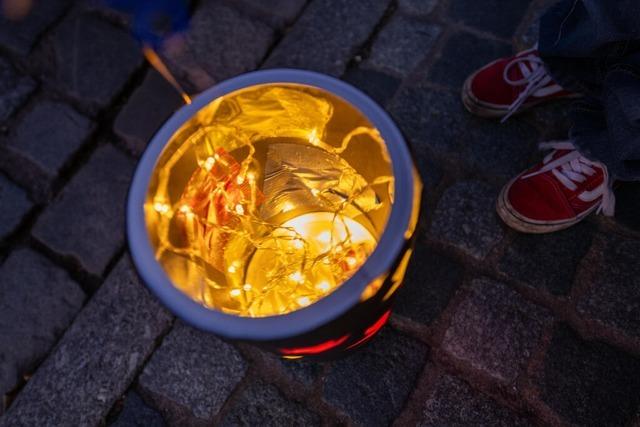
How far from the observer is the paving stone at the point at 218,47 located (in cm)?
188

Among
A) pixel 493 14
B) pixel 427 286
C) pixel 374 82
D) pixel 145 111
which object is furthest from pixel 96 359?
pixel 493 14

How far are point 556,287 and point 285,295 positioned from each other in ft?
2.72

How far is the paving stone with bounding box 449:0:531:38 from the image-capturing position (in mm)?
1857

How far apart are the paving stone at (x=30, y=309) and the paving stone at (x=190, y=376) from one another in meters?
0.35

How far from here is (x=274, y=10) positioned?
1.96 m

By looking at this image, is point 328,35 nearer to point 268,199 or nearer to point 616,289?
point 268,199

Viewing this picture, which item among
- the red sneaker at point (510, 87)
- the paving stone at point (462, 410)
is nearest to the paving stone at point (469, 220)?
the red sneaker at point (510, 87)

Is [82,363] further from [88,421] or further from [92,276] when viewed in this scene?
[92,276]

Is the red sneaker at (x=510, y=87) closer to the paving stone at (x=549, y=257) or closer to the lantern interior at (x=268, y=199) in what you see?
the paving stone at (x=549, y=257)

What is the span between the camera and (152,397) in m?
1.52

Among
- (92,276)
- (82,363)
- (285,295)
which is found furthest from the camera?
(92,276)

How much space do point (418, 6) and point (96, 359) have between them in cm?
165

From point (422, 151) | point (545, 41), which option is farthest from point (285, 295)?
point (545, 41)

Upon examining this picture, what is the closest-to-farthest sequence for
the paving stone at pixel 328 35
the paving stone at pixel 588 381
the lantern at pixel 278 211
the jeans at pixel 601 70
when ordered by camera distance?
the lantern at pixel 278 211 → the jeans at pixel 601 70 → the paving stone at pixel 588 381 → the paving stone at pixel 328 35
